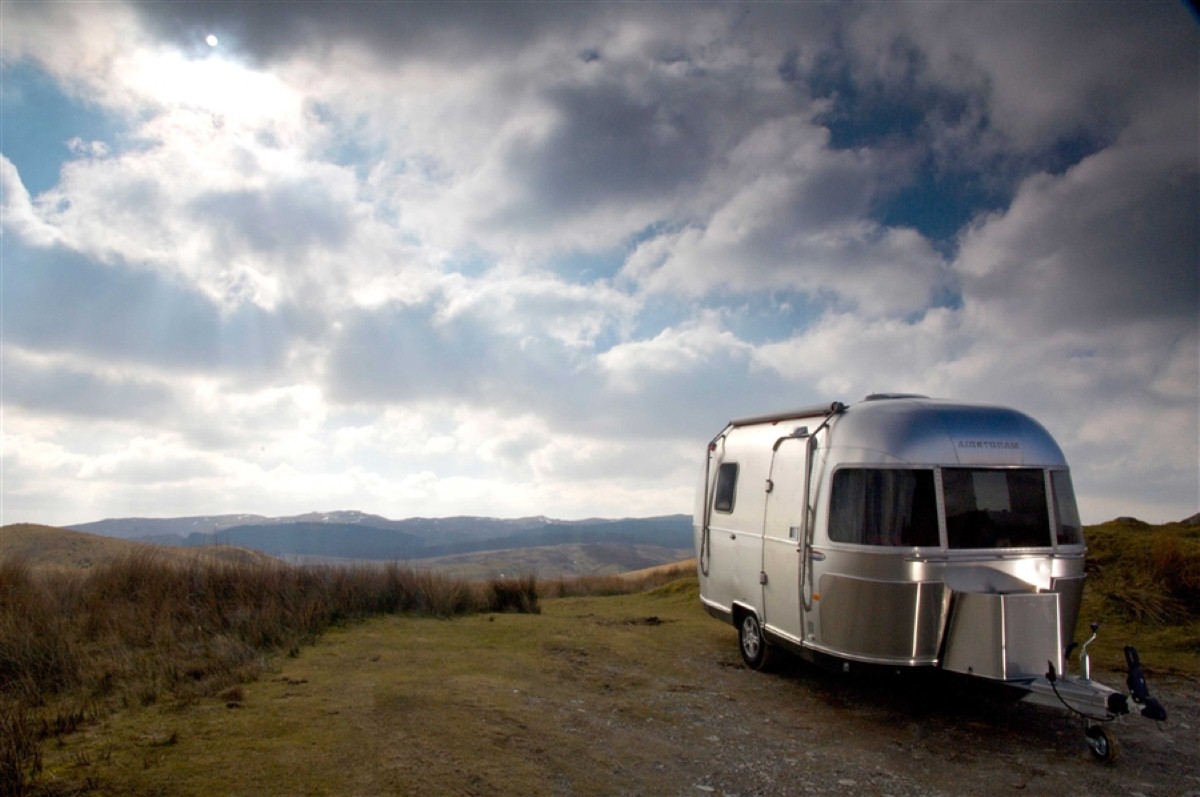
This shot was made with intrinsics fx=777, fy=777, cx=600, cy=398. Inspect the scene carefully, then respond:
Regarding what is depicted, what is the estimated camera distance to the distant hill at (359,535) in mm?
16797

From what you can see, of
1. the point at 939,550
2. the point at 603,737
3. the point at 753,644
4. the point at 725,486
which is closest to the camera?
the point at 603,737

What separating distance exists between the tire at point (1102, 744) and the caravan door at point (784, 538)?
8.58 feet

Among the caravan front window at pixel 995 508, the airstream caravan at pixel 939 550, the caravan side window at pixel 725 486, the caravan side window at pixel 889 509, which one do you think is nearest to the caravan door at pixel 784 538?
the airstream caravan at pixel 939 550

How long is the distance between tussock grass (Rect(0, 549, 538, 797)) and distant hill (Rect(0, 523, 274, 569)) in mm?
685

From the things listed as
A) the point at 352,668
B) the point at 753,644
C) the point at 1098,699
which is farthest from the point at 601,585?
the point at 1098,699

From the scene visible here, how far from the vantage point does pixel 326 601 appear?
1232 cm

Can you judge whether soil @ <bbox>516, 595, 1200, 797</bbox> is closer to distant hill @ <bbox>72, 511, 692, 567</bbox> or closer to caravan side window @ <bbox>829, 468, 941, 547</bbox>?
caravan side window @ <bbox>829, 468, 941, 547</bbox>

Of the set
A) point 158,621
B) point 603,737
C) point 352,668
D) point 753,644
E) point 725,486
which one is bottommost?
point 603,737

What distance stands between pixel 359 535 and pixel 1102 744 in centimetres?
11470

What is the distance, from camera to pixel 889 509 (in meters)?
7.30

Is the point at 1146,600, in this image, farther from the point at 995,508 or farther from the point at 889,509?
the point at 889,509

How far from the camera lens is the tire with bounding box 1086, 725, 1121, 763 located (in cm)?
652

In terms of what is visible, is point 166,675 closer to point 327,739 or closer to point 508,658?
point 327,739

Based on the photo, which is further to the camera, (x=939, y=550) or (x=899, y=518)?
(x=899, y=518)
